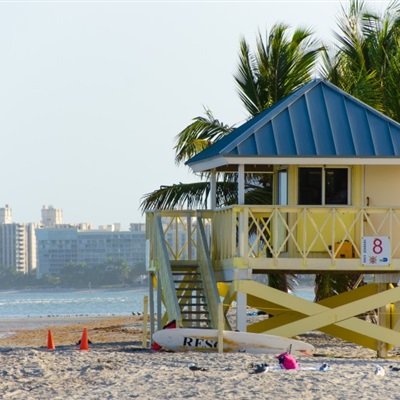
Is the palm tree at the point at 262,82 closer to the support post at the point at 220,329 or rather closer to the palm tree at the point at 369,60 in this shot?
the palm tree at the point at 369,60

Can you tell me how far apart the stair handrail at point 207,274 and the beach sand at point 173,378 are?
1.58m

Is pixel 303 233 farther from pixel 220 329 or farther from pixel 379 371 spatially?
pixel 379 371

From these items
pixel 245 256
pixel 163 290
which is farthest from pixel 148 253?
pixel 245 256

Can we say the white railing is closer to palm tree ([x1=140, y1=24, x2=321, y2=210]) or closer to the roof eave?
the roof eave

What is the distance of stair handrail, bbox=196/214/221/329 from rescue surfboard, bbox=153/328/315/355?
0.97 metres

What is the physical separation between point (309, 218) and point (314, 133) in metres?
1.70

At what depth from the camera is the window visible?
26511mm

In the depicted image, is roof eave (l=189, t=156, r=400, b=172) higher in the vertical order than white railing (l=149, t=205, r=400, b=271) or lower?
higher

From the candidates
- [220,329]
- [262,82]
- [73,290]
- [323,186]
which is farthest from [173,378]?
[73,290]

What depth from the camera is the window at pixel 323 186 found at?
26.5m

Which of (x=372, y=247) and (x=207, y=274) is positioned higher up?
(x=372, y=247)

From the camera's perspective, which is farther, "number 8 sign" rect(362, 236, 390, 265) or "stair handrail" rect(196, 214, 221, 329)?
"stair handrail" rect(196, 214, 221, 329)

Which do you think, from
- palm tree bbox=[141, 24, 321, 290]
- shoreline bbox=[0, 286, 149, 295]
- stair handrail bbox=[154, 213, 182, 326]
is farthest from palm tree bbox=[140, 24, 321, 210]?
shoreline bbox=[0, 286, 149, 295]

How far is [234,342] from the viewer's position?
24.5 m
